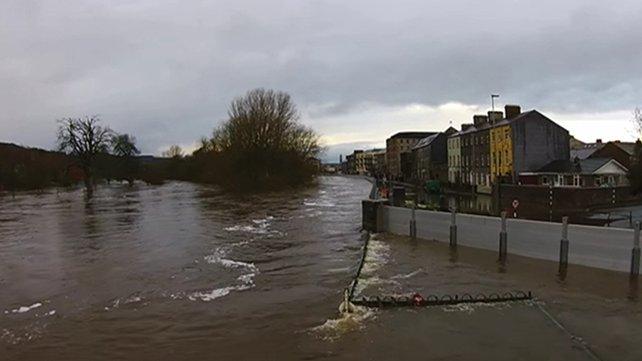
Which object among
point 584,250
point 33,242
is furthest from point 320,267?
point 33,242

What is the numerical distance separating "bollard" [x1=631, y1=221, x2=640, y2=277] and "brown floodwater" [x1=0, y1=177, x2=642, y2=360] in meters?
0.34

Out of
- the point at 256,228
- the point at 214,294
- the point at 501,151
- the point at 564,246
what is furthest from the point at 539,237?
the point at 501,151

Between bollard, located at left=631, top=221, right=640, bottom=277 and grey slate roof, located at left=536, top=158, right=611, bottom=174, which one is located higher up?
grey slate roof, located at left=536, top=158, right=611, bottom=174

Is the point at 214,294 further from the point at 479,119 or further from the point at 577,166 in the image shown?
the point at 479,119

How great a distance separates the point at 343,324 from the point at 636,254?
939 centimetres

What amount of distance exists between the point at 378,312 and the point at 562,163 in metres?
47.3

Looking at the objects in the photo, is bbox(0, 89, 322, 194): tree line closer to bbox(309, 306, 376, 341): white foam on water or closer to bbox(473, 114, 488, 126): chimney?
bbox(473, 114, 488, 126): chimney

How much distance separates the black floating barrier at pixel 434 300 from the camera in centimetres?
1195

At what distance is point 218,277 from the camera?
1552 centimetres

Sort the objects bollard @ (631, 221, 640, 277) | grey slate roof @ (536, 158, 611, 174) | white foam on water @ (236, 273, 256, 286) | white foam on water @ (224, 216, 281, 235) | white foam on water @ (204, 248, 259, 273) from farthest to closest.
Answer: grey slate roof @ (536, 158, 611, 174)
white foam on water @ (224, 216, 281, 235)
white foam on water @ (204, 248, 259, 273)
bollard @ (631, 221, 640, 277)
white foam on water @ (236, 273, 256, 286)

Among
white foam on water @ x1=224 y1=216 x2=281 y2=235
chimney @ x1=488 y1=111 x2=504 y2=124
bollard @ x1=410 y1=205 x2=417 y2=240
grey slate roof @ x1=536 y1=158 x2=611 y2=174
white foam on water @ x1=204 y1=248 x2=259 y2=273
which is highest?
chimney @ x1=488 y1=111 x2=504 y2=124

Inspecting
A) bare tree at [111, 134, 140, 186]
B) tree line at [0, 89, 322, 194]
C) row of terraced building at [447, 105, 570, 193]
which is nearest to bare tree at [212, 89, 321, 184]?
tree line at [0, 89, 322, 194]

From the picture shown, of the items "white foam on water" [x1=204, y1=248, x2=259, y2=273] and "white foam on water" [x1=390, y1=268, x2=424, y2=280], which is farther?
"white foam on water" [x1=204, y1=248, x2=259, y2=273]

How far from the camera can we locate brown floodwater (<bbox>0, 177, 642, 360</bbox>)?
965cm
